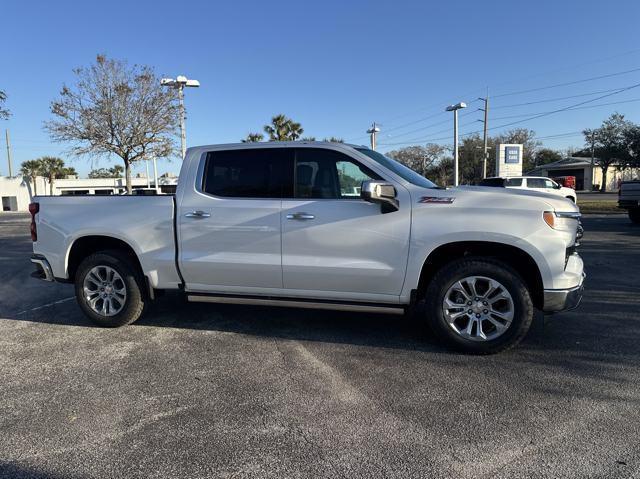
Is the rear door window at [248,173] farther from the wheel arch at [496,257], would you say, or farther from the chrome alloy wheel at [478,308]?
the chrome alloy wheel at [478,308]

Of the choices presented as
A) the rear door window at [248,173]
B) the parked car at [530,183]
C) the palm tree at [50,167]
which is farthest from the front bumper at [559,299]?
the palm tree at [50,167]

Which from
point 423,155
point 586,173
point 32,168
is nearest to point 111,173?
point 32,168

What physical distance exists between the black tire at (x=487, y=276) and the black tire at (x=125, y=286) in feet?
10.1

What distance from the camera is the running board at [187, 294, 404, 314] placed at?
4352 millimetres

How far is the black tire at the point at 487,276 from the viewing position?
13.3ft

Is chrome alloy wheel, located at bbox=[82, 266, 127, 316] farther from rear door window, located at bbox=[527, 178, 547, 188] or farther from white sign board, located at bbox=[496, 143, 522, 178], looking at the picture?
white sign board, located at bbox=[496, 143, 522, 178]

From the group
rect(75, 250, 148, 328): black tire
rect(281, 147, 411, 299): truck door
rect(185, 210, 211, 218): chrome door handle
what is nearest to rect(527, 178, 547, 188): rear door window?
rect(281, 147, 411, 299): truck door

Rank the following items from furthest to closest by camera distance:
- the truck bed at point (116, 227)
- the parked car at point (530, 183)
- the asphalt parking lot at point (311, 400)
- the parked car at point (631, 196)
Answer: the parked car at point (530, 183), the parked car at point (631, 196), the truck bed at point (116, 227), the asphalt parking lot at point (311, 400)

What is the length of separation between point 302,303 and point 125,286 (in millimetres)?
1995

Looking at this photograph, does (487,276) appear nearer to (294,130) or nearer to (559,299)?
(559,299)

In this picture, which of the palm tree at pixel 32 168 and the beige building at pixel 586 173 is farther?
the beige building at pixel 586 173

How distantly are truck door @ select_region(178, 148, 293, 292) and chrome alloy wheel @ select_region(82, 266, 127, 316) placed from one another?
0.83 metres

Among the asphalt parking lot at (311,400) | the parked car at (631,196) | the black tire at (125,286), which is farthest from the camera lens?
the parked car at (631,196)

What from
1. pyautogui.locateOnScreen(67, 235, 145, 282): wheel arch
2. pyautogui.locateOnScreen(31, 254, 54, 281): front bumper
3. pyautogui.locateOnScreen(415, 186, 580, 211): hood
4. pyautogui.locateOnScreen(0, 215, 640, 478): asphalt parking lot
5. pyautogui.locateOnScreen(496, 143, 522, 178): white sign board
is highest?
pyautogui.locateOnScreen(496, 143, 522, 178): white sign board
